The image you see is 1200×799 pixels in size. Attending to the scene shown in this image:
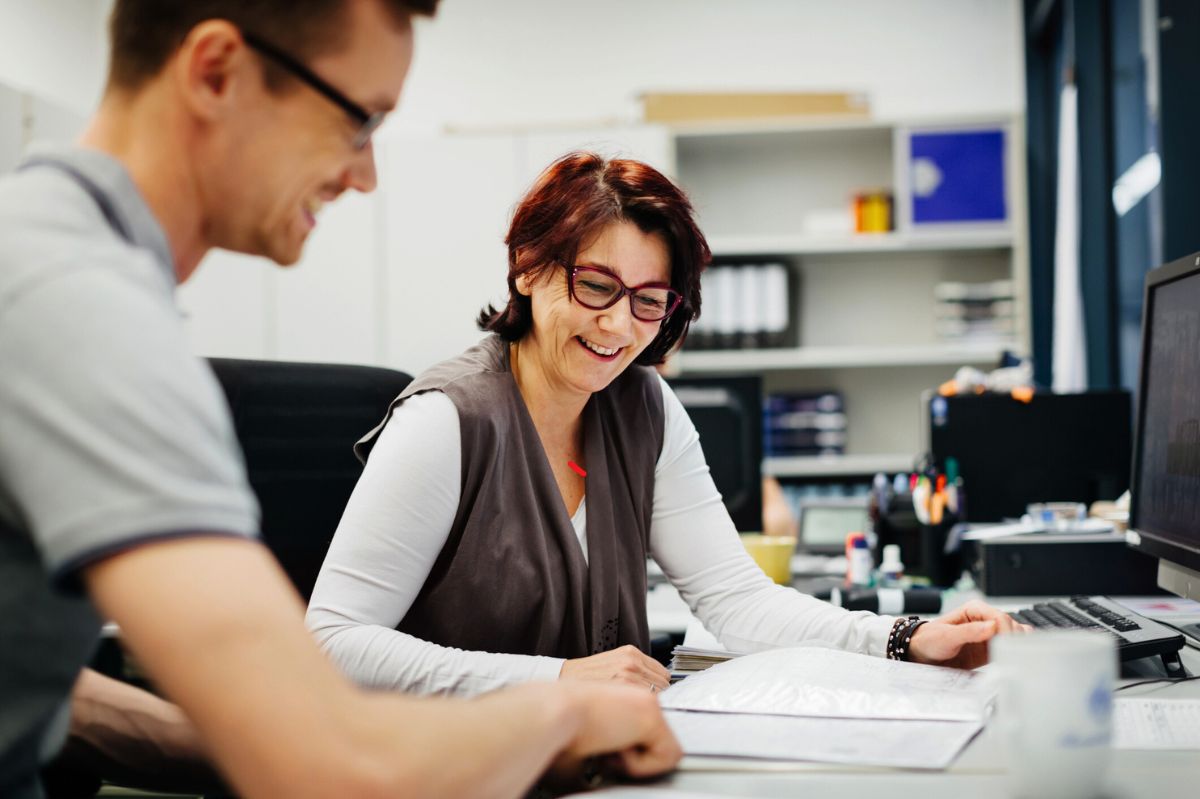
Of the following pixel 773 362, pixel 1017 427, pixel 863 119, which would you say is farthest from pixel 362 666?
pixel 863 119

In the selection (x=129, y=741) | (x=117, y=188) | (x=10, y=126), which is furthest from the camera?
(x=10, y=126)

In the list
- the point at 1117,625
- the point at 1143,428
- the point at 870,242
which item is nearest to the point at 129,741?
the point at 1117,625

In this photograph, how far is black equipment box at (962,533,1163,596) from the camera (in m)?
1.71

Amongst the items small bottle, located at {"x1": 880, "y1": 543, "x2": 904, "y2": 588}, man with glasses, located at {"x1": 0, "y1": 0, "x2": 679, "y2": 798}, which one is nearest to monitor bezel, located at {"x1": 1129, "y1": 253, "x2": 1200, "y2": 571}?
small bottle, located at {"x1": 880, "y1": 543, "x2": 904, "y2": 588}

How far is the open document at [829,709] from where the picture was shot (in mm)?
824

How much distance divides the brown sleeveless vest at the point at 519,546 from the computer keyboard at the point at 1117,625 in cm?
53

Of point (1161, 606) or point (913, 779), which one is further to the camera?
point (1161, 606)

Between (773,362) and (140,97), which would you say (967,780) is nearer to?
(140,97)

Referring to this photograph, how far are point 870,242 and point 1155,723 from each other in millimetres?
3145

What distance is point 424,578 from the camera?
1260 mm

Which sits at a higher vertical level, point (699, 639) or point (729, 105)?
point (729, 105)

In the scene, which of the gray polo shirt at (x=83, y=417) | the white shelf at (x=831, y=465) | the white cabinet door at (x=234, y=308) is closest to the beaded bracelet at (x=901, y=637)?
the gray polo shirt at (x=83, y=417)

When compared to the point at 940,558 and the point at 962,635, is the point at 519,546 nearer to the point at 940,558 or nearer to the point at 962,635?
the point at 962,635

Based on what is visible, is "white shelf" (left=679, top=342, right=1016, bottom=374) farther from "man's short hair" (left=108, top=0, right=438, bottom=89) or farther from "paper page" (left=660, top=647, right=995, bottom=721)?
"man's short hair" (left=108, top=0, right=438, bottom=89)
